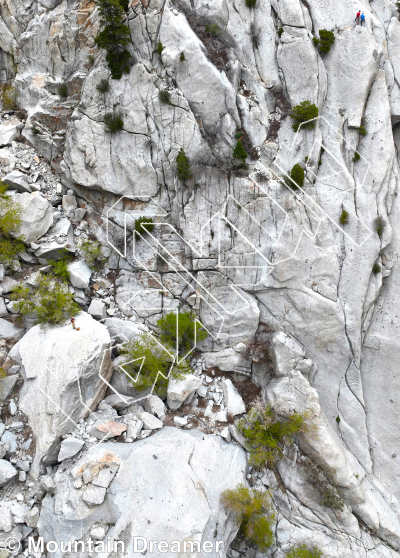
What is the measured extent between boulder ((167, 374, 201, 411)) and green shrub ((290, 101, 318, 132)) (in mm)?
16171

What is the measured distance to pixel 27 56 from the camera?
21.6m

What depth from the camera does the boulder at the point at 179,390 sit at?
17031 millimetres

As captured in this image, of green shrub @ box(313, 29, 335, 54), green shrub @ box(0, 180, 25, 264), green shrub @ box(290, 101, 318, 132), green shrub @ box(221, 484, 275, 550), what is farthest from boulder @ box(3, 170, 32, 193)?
green shrub @ box(221, 484, 275, 550)

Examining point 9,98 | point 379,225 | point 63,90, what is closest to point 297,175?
point 379,225

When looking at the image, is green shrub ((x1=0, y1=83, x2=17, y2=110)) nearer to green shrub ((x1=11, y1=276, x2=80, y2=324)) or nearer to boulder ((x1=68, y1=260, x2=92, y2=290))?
boulder ((x1=68, y1=260, x2=92, y2=290))

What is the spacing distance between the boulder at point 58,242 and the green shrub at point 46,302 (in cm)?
155

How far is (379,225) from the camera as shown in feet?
62.0

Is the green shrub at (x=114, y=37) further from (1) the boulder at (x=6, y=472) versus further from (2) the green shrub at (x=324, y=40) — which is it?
(1) the boulder at (x=6, y=472)

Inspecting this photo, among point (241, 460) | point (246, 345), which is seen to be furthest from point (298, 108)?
point (241, 460)

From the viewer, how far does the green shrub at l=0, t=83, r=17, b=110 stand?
21.8 metres

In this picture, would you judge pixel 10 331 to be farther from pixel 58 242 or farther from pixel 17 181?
pixel 17 181

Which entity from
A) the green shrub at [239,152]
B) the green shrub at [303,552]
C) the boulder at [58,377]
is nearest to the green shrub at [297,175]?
the green shrub at [239,152]

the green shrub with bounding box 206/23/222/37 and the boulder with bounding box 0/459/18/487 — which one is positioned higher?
the green shrub with bounding box 206/23/222/37

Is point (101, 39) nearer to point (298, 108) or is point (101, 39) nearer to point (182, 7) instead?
point (182, 7)
